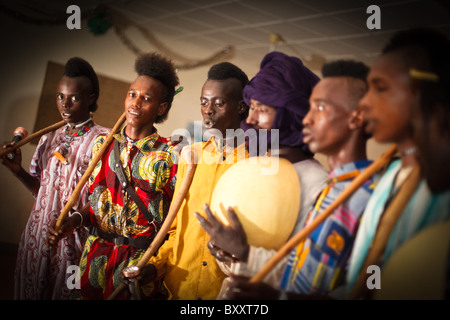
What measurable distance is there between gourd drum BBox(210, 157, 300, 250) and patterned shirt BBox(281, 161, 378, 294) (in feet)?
0.35

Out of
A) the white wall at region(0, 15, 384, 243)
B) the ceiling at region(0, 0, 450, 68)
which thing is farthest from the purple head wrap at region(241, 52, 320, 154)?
the white wall at region(0, 15, 384, 243)

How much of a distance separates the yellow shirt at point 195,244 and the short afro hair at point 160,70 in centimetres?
42

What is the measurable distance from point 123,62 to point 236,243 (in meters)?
1.87

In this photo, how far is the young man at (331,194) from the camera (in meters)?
1.17

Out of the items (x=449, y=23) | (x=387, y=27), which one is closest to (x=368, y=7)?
(x=387, y=27)

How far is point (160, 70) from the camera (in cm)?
196

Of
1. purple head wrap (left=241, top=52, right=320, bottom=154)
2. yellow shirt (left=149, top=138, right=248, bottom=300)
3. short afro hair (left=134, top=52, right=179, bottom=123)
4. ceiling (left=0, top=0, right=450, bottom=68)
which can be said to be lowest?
yellow shirt (left=149, top=138, right=248, bottom=300)

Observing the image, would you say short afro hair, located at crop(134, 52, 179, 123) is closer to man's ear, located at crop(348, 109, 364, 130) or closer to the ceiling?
the ceiling

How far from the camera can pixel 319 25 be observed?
200cm

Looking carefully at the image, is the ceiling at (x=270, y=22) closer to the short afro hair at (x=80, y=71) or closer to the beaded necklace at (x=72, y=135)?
the short afro hair at (x=80, y=71)

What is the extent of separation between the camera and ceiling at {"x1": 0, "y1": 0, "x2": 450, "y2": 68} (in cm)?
144

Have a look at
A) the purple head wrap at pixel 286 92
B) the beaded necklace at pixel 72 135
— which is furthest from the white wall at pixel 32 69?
the purple head wrap at pixel 286 92

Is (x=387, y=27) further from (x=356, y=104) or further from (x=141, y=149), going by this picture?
(x=141, y=149)
